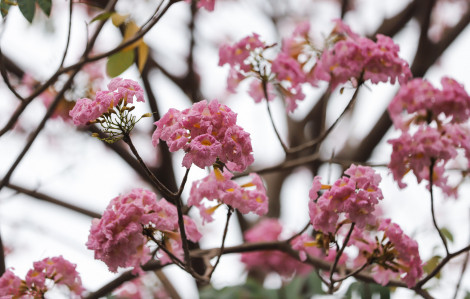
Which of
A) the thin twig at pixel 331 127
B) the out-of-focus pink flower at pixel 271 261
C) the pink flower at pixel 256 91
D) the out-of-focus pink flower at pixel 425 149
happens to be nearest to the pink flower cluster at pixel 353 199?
the out-of-focus pink flower at pixel 425 149

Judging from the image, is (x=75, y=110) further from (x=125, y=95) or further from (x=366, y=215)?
(x=366, y=215)

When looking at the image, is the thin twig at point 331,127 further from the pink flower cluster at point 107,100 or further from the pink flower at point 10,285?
the pink flower at point 10,285

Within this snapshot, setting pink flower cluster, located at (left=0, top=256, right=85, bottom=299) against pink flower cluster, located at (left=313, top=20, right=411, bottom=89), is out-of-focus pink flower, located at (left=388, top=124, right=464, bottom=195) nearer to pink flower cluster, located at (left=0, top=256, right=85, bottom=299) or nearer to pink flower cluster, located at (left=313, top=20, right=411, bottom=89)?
pink flower cluster, located at (left=313, top=20, right=411, bottom=89)

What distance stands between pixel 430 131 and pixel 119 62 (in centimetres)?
95

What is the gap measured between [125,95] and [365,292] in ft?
3.42

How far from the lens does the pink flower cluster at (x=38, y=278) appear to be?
1.38 metres

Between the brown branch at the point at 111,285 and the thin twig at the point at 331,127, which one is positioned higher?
the thin twig at the point at 331,127

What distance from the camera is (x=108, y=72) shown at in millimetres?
1729

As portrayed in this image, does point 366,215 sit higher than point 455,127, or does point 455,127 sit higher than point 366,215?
point 455,127

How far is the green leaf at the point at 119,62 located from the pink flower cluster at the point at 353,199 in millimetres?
799

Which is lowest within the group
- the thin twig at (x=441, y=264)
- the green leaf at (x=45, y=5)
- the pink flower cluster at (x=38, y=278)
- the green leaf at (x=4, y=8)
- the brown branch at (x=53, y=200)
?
the thin twig at (x=441, y=264)

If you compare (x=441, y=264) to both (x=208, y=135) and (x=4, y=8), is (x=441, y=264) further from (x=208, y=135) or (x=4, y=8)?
(x=4, y=8)

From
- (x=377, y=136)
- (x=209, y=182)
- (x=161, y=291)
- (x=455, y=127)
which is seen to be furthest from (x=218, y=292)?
(x=377, y=136)

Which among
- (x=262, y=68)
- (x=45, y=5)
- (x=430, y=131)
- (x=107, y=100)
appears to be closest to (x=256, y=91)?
(x=262, y=68)
